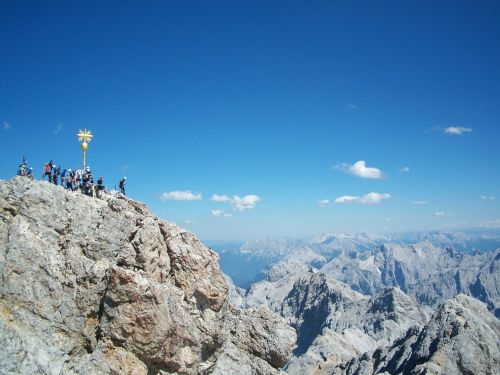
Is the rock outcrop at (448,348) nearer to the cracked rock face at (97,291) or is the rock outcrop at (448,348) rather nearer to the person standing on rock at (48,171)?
the cracked rock face at (97,291)

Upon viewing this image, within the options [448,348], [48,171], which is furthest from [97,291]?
[448,348]

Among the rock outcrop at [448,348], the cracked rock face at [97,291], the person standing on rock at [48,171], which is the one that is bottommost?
the rock outcrop at [448,348]

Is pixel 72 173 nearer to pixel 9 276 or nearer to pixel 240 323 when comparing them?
pixel 9 276

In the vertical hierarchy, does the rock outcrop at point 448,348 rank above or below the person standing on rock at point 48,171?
below

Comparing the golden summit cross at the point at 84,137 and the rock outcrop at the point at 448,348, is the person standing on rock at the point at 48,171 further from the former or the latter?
the rock outcrop at the point at 448,348

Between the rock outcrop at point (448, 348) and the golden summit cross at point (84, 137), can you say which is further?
the rock outcrop at point (448, 348)

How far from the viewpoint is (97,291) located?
33.5 metres

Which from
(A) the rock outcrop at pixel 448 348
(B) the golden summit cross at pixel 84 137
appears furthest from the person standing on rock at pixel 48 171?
(A) the rock outcrop at pixel 448 348

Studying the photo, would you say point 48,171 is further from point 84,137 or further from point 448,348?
point 448,348

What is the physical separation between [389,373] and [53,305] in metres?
79.2

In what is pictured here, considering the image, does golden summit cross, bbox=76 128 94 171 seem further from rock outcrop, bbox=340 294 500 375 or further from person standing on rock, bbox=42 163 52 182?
rock outcrop, bbox=340 294 500 375

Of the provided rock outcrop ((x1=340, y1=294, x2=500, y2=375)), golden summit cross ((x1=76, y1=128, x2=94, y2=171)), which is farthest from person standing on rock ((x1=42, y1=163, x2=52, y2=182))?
rock outcrop ((x1=340, y1=294, x2=500, y2=375))

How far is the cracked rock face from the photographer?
29.9 m

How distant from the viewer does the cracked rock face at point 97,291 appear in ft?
98.1
